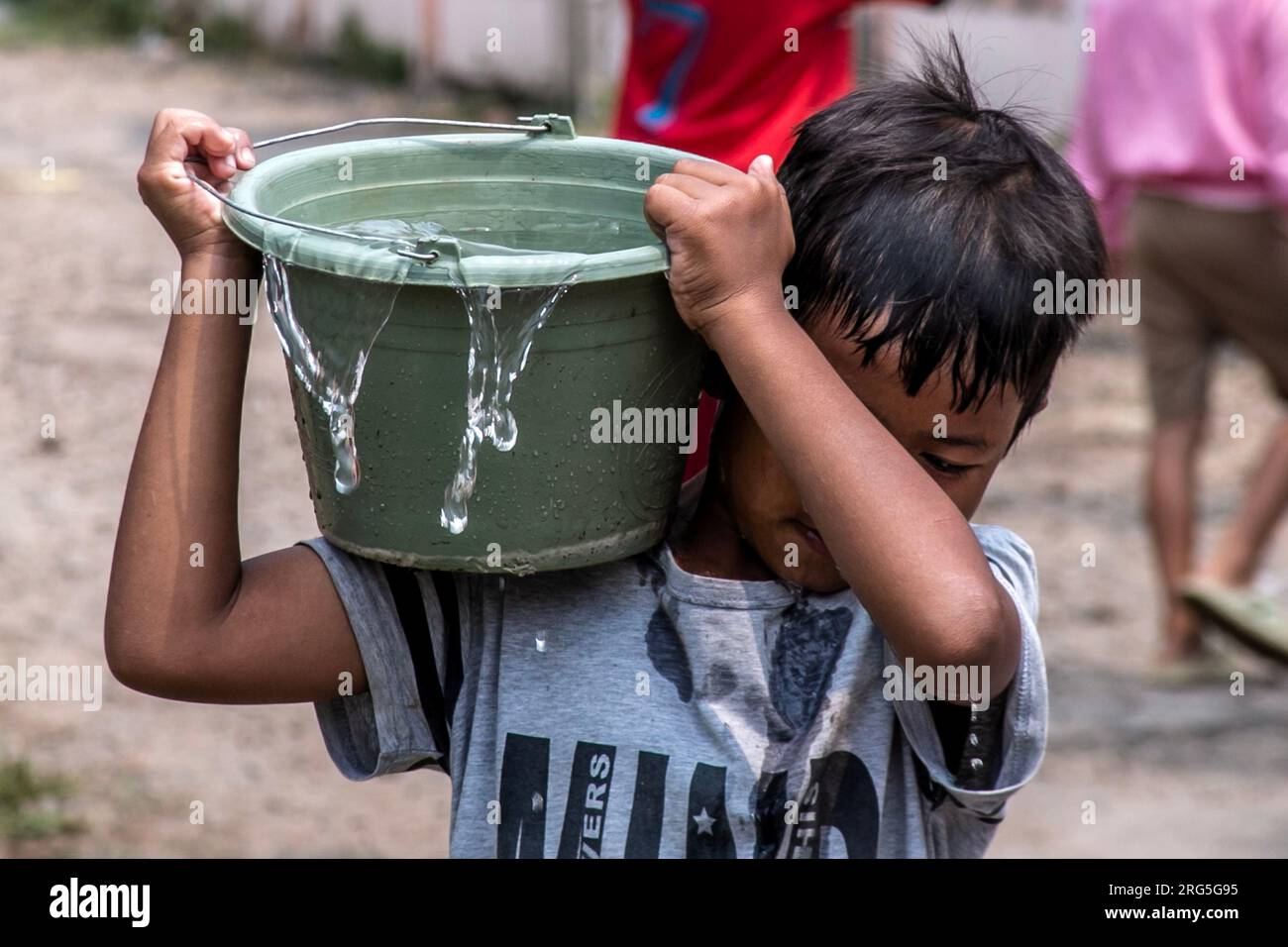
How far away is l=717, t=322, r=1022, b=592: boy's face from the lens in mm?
1482

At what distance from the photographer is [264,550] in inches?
186

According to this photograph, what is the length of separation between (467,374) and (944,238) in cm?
44

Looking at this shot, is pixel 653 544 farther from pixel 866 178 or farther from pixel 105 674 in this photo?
pixel 105 674

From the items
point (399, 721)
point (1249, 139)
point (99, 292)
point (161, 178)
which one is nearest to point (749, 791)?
point (399, 721)

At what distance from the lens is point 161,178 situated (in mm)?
1530

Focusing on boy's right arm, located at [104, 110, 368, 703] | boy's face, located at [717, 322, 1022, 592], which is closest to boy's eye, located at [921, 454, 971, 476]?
boy's face, located at [717, 322, 1022, 592]

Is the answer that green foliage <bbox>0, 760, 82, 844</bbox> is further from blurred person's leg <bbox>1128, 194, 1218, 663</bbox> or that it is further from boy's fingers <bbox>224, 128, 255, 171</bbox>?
blurred person's leg <bbox>1128, 194, 1218, 663</bbox>

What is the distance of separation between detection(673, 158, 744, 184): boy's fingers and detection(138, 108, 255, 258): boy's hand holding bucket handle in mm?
407

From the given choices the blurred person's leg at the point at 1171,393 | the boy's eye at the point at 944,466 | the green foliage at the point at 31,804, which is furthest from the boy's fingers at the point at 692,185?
the blurred person's leg at the point at 1171,393

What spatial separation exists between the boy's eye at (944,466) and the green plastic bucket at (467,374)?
22cm

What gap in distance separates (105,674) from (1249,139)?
306cm

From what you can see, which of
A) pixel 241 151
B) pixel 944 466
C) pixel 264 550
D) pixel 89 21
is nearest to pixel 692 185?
pixel 944 466
